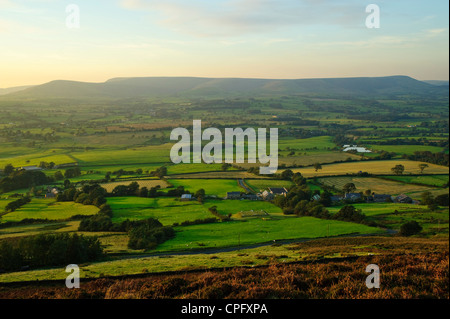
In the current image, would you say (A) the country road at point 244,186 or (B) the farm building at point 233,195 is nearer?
(B) the farm building at point 233,195

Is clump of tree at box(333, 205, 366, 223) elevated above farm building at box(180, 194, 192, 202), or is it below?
below

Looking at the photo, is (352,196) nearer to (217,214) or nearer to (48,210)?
(217,214)

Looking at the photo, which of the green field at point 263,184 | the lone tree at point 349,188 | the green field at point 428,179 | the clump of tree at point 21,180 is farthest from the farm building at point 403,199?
the clump of tree at point 21,180

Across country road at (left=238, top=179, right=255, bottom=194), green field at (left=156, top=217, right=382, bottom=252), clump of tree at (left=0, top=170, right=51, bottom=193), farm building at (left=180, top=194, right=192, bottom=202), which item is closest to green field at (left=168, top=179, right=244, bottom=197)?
country road at (left=238, top=179, right=255, bottom=194)

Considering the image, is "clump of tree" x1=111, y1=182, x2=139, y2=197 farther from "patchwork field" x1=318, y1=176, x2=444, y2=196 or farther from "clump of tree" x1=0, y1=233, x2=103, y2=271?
"patchwork field" x1=318, y1=176, x2=444, y2=196

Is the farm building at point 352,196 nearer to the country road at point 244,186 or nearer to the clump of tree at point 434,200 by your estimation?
the clump of tree at point 434,200

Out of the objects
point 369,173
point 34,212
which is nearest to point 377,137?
point 369,173

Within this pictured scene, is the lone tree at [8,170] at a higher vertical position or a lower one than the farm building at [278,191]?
higher
